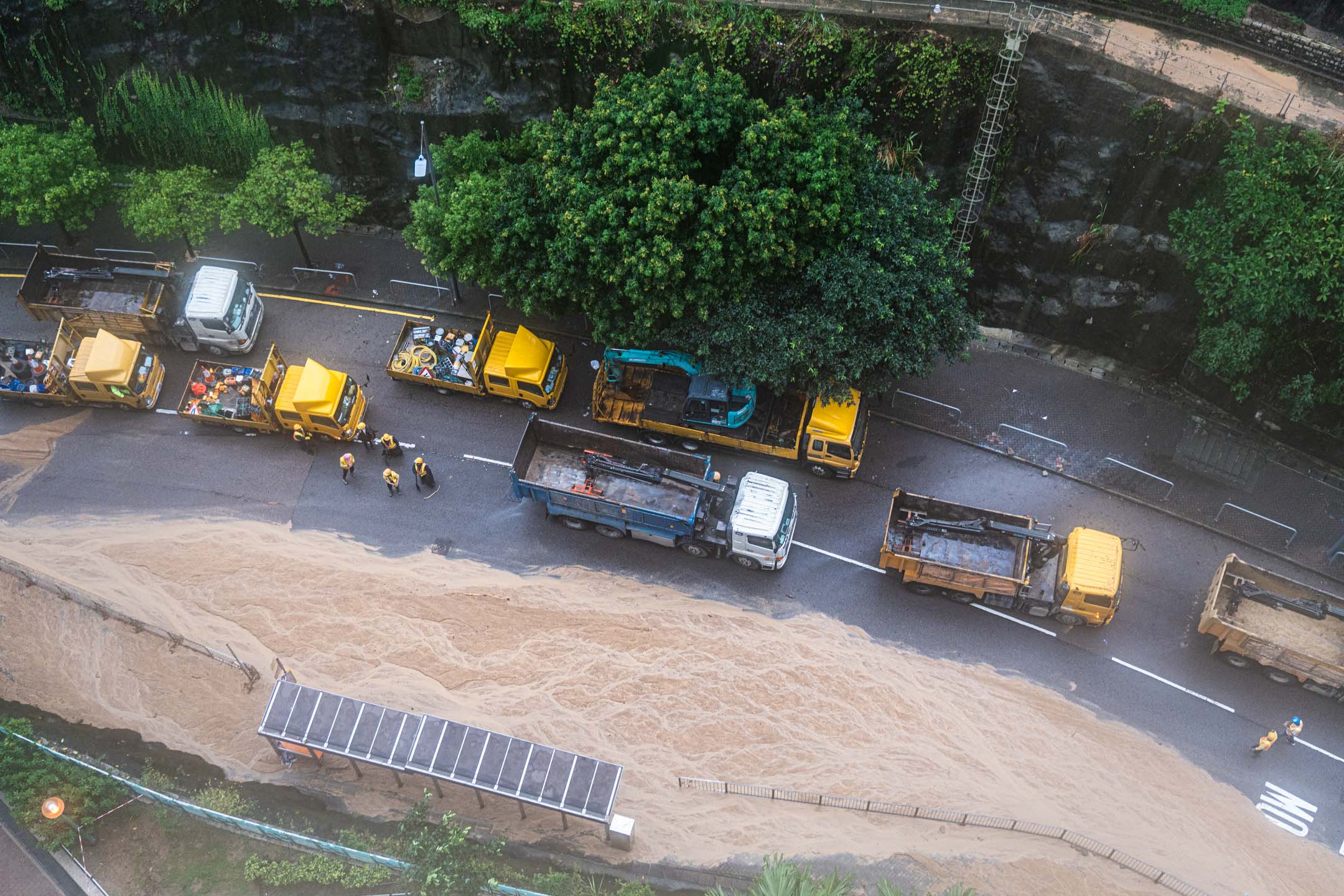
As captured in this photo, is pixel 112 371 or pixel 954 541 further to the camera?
pixel 112 371

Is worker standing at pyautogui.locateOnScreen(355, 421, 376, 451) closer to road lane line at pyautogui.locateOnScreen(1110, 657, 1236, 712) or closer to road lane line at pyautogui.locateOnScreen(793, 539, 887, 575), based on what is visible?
road lane line at pyautogui.locateOnScreen(793, 539, 887, 575)

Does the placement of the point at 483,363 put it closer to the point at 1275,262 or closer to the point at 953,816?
the point at 953,816

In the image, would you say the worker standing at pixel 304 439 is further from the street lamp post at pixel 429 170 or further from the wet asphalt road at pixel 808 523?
the street lamp post at pixel 429 170

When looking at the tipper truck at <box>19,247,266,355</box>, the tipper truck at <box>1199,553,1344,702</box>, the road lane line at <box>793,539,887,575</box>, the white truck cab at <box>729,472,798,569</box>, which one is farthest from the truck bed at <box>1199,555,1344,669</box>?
the tipper truck at <box>19,247,266,355</box>

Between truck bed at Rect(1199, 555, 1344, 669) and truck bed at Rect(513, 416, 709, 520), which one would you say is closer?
truck bed at Rect(1199, 555, 1344, 669)

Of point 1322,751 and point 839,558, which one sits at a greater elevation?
point 839,558

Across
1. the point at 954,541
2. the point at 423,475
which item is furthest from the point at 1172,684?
the point at 423,475

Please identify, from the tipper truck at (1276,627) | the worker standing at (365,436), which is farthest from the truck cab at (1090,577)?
the worker standing at (365,436)
